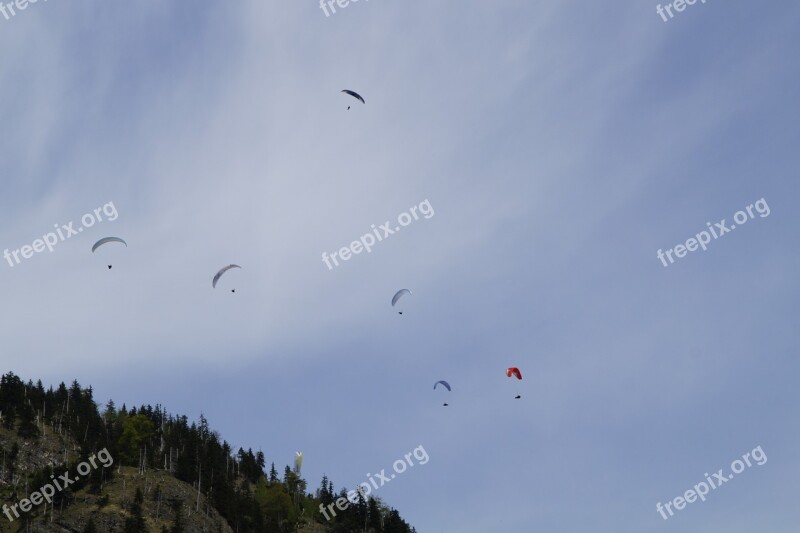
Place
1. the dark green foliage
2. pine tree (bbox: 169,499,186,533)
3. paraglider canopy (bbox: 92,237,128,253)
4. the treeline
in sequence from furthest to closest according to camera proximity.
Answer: the treeline
pine tree (bbox: 169,499,186,533)
the dark green foliage
paraglider canopy (bbox: 92,237,128,253)

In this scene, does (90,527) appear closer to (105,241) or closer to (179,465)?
(179,465)

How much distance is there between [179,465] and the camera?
151 metres

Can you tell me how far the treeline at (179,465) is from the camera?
142 metres

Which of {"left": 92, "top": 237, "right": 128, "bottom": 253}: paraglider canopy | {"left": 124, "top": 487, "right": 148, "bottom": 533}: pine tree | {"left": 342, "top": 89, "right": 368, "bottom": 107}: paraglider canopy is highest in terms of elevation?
{"left": 342, "top": 89, "right": 368, "bottom": 107}: paraglider canopy

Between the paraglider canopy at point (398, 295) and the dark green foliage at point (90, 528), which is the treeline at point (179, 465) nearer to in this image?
the dark green foliage at point (90, 528)

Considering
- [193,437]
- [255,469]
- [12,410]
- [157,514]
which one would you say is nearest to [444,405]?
[157,514]

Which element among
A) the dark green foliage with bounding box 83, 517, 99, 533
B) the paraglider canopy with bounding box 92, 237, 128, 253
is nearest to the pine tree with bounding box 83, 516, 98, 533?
the dark green foliage with bounding box 83, 517, 99, 533

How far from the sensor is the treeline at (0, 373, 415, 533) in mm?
142250

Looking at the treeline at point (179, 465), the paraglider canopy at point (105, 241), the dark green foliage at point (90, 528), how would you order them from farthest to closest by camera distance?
the treeline at point (179, 465)
the dark green foliage at point (90, 528)
the paraglider canopy at point (105, 241)

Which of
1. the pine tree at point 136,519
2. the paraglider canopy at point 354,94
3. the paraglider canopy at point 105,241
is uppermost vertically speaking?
the paraglider canopy at point 354,94

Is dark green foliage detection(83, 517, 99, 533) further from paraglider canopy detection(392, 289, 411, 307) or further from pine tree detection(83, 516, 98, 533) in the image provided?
paraglider canopy detection(392, 289, 411, 307)

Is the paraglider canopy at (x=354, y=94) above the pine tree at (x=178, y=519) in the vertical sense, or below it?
above

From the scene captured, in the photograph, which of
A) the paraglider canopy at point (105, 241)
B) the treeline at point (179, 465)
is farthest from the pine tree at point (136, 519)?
the paraglider canopy at point (105, 241)

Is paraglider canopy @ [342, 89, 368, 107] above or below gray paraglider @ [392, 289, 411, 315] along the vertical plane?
above
